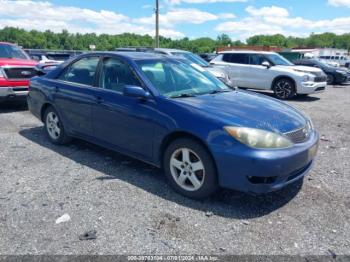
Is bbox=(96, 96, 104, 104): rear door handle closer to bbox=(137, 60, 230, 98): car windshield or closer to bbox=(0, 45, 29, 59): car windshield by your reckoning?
bbox=(137, 60, 230, 98): car windshield

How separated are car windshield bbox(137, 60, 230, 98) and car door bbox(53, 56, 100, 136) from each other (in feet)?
3.07

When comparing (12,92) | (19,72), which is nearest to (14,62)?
(19,72)

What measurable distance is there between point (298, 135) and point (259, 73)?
946 cm

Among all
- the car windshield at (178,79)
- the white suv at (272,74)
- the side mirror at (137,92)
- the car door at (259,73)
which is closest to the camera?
the side mirror at (137,92)

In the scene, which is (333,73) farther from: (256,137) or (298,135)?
(256,137)

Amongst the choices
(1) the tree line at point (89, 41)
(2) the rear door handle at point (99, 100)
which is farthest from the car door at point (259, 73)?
(1) the tree line at point (89, 41)

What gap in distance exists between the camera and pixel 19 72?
831cm

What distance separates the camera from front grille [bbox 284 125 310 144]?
3472 mm

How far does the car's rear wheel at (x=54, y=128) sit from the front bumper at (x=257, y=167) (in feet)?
10.1

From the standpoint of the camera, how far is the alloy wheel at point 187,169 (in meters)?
3.61

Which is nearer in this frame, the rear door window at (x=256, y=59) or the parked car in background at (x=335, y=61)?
the rear door window at (x=256, y=59)

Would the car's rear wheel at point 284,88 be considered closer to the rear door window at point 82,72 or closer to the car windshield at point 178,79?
the car windshield at point 178,79

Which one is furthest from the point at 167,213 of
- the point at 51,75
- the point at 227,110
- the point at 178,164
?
the point at 51,75

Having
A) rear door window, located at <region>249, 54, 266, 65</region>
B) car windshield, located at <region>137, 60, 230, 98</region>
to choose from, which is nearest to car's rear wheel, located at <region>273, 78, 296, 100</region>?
rear door window, located at <region>249, 54, 266, 65</region>
